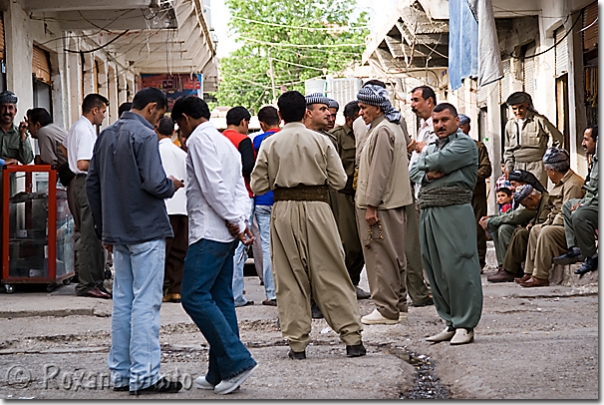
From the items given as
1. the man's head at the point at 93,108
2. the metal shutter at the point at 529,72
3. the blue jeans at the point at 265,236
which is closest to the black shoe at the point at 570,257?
the blue jeans at the point at 265,236

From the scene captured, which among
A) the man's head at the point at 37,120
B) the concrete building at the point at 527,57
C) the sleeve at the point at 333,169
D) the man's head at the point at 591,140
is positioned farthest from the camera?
the concrete building at the point at 527,57

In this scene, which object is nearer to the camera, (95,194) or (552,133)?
(95,194)

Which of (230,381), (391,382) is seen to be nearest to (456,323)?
(391,382)

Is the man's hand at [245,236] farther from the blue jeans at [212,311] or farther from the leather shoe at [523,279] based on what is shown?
the leather shoe at [523,279]

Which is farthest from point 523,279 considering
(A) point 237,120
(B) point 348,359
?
(B) point 348,359

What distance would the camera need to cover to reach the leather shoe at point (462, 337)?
21.5ft

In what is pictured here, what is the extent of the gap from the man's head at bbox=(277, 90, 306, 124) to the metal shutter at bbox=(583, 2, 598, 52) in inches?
266

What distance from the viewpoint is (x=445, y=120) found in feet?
22.0

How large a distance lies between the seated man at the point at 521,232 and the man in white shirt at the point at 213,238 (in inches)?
230

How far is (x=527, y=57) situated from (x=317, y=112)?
7.48 metres

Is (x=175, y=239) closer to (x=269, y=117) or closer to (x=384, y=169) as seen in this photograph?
(x=269, y=117)

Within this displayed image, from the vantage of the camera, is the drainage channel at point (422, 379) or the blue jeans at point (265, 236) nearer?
the drainage channel at point (422, 379)

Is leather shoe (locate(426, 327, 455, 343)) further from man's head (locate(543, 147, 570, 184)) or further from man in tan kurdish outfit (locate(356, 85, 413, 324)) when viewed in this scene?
man's head (locate(543, 147, 570, 184))

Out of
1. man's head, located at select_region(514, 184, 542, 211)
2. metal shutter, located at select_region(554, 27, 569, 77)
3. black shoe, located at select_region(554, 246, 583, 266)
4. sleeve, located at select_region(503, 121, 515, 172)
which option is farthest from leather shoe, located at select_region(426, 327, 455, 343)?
metal shutter, located at select_region(554, 27, 569, 77)
